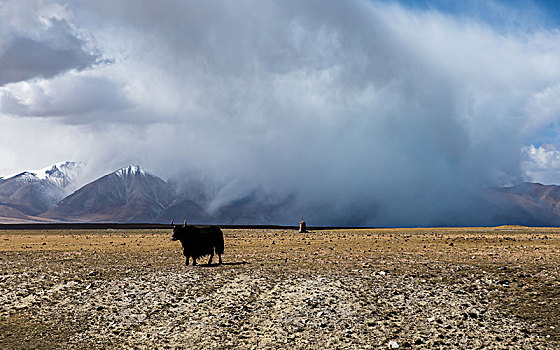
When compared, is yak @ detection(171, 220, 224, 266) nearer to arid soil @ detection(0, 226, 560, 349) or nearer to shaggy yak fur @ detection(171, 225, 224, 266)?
shaggy yak fur @ detection(171, 225, 224, 266)

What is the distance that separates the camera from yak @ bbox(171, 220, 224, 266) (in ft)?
94.5

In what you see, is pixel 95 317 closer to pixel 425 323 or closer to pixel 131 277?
pixel 131 277

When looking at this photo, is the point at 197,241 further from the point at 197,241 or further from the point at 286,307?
the point at 286,307

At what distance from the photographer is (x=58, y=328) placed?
59.5 ft

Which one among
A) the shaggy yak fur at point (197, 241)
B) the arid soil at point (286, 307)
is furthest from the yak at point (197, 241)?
the arid soil at point (286, 307)

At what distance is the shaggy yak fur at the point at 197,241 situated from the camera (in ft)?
94.5

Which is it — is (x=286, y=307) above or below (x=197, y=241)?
below

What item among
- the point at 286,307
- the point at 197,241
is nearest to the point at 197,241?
the point at 197,241

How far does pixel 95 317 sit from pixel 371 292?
A: 10926 mm

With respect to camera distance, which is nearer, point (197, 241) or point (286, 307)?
point (286, 307)

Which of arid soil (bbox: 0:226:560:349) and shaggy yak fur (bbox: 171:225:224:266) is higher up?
shaggy yak fur (bbox: 171:225:224:266)

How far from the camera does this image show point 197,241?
28.9 metres

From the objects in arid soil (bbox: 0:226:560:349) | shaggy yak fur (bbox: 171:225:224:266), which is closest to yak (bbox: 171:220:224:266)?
shaggy yak fur (bbox: 171:225:224:266)

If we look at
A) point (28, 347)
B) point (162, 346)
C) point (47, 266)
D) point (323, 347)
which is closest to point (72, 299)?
point (28, 347)
